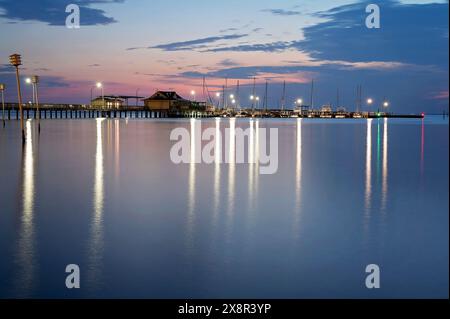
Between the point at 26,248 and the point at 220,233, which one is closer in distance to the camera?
the point at 26,248

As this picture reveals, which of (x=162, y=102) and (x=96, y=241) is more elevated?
(x=162, y=102)

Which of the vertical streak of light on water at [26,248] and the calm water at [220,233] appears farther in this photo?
the calm water at [220,233]

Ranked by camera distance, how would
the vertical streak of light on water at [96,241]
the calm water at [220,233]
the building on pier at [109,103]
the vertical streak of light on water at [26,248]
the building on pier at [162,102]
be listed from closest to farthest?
the vertical streak of light on water at [26,248], the calm water at [220,233], the vertical streak of light on water at [96,241], the building on pier at [109,103], the building on pier at [162,102]

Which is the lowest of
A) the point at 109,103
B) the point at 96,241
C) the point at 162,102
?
the point at 96,241

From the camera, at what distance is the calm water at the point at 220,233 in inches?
297

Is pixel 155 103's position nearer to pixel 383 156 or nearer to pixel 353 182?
pixel 383 156

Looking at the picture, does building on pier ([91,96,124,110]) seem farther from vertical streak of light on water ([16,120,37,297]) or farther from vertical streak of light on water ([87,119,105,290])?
vertical streak of light on water ([16,120,37,297])

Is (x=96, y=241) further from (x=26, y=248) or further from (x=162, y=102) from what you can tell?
(x=162, y=102)

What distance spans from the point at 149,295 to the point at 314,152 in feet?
81.7

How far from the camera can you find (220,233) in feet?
34.1

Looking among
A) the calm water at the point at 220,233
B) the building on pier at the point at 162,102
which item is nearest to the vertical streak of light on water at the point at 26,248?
the calm water at the point at 220,233

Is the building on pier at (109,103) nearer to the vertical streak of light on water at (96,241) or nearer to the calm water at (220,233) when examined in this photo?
the calm water at (220,233)

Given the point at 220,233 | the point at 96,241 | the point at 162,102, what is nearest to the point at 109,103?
the point at 162,102
